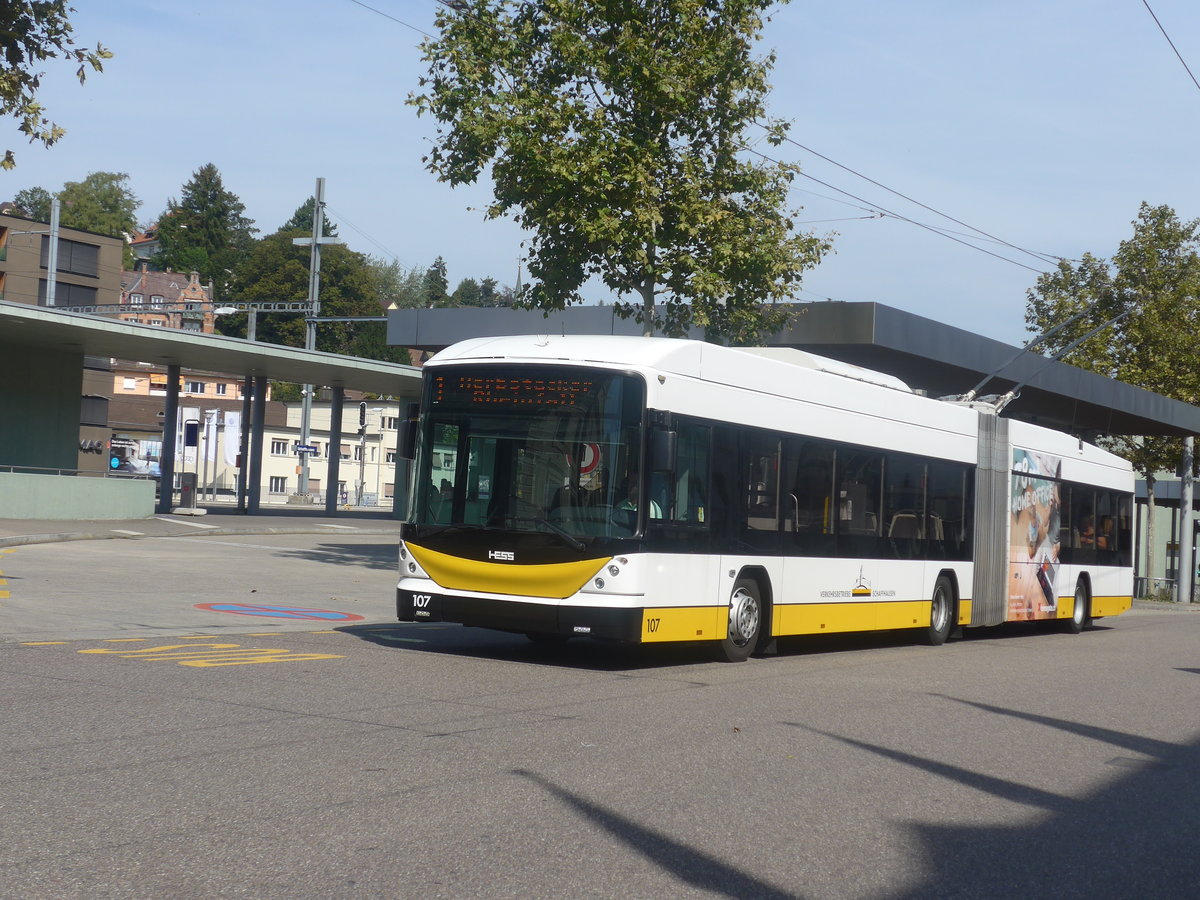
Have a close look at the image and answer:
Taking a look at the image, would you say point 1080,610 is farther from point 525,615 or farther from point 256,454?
point 256,454

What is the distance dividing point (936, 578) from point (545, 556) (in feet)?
25.7

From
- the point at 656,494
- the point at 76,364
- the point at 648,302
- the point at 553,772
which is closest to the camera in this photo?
the point at 553,772

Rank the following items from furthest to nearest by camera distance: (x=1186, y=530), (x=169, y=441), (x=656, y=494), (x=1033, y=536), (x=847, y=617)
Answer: (x=1186, y=530) → (x=169, y=441) → (x=1033, y=536) → (x=847, y=617) → (x=656, y=494)

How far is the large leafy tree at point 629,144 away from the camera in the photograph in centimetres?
2170

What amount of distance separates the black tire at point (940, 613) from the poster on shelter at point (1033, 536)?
2173mm

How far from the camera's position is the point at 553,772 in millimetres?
7309

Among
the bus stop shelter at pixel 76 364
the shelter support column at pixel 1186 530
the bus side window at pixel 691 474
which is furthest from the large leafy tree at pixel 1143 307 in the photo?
the bus side window at pixel 691 474

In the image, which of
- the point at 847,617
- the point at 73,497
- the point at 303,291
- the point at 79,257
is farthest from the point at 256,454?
the point at 303,291

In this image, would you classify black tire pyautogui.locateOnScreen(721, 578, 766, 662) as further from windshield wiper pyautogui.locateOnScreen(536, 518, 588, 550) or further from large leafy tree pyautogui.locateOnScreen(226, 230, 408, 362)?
large leafy tree pyautogui.locateOnScreen(226, 230, 408, 362)

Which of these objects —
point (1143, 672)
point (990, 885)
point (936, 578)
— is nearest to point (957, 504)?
point (936, 578)

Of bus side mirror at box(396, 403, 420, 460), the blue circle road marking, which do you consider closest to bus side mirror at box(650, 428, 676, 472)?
bus side mirror at box(396, 403, 420, 460)

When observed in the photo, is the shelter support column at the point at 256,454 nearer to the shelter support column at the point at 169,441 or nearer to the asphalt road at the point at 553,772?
the shelter support column at the point at 169,441

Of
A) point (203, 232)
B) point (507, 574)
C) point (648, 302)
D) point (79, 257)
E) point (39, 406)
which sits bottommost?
point (507, 574)

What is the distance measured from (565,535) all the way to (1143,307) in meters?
39.1
